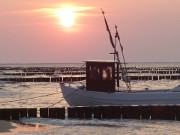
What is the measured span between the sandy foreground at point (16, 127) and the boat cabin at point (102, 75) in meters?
6.91

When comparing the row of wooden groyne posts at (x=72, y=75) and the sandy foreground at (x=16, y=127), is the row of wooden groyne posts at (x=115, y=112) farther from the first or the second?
the row of wooden groyne posts at (x=72, y=75)

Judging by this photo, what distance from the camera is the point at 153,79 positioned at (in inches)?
3364

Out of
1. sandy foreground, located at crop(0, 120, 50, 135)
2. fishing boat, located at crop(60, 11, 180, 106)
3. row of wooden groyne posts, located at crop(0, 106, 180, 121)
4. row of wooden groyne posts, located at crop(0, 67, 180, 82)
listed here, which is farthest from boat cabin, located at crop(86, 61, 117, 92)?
row of wooden groyne posts, located at crop(0, 67, 180, 82)

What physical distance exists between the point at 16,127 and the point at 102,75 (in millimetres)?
8591

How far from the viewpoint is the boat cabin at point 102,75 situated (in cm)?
2933

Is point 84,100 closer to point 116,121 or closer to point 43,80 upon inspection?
point 116,121

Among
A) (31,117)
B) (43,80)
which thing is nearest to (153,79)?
(43,80)

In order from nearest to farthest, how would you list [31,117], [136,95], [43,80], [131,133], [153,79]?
[131,133] → [31,117] → [136,95] → [43,80] → [153,79]

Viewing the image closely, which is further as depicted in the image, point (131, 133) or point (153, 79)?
point (153, 79)

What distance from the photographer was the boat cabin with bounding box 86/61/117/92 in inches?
1155

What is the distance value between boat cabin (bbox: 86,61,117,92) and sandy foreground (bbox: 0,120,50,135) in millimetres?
6913

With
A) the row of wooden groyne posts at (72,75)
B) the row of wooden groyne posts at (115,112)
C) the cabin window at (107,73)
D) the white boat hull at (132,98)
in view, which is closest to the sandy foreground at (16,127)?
the row of wooden groyne posts at (115,112)

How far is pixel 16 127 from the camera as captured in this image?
2302 cm

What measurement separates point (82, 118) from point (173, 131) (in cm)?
595
